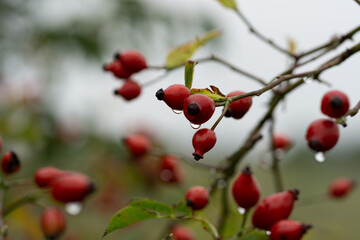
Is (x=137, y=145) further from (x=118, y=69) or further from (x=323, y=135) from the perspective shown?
(x=323, y=135)

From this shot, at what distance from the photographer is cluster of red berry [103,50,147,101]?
1.53m

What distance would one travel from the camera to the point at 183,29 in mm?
3141

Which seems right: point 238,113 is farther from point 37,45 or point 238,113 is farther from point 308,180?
point 308,180

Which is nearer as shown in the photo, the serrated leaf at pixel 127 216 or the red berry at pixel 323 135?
the red berry at pixel 323 135

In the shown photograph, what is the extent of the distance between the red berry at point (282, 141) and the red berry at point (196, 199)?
85 centimetres

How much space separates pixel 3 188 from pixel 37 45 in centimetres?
215

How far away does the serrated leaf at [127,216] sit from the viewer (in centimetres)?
110

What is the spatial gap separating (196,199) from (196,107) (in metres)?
0.39

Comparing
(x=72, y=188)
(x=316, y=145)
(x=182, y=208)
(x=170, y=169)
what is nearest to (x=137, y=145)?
(x=170, y=169)

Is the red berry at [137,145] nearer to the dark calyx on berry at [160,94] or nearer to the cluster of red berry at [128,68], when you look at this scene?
the cluster of red berry at [128,68]

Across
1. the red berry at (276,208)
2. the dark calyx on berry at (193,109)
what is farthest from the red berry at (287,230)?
the dark calyx on berry at (193,109)

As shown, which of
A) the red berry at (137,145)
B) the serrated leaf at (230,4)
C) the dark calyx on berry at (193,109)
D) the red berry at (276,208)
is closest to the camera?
the dark calyx on berry at (193,109)

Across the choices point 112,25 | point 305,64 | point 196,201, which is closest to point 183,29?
point 112,25

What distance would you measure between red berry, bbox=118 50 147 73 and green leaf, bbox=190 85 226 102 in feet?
1.92
